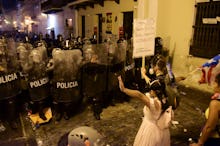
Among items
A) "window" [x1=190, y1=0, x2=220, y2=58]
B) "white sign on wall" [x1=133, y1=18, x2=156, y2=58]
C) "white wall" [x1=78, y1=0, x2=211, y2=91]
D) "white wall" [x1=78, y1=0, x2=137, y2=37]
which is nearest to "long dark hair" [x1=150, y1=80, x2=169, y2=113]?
"white sign on wall" [x1=133, y1=18, x2=156, y2=58]

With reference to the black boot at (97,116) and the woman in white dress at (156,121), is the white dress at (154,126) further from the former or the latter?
the black boot at (97,116)

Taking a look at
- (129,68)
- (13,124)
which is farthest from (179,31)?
(13,124)

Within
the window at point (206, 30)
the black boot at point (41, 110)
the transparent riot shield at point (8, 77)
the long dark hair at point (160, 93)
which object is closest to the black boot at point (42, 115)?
the black boot at point (41, 110)

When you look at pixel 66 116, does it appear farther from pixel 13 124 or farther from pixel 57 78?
pixel 13 124

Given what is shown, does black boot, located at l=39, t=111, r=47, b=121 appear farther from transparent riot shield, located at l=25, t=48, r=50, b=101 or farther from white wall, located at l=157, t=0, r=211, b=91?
white wall, located at l=157, t=0, r=211, b=91

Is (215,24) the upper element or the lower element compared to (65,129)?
upper

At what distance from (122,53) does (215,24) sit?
8.25ft

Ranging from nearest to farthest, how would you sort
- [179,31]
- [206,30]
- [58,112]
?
[58,112], [206,30], [179,31]

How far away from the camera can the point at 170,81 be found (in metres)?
2.62

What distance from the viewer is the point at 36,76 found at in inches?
142

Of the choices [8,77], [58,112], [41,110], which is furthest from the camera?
[58,112]

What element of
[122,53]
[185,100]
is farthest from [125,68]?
[185,100]

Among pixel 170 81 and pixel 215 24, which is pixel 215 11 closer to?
pixel 215 24

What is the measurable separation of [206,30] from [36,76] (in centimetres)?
426
